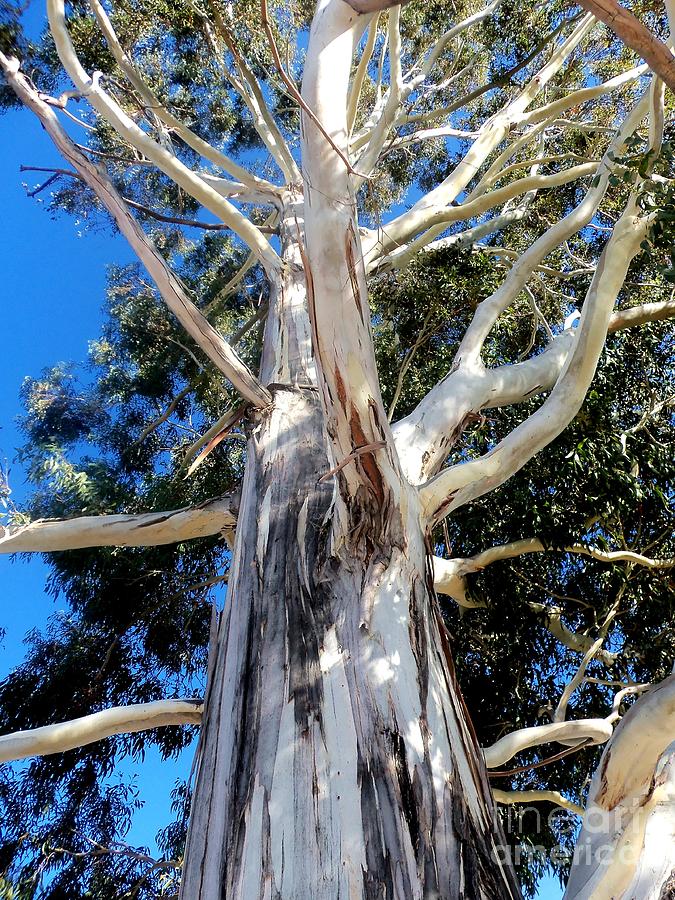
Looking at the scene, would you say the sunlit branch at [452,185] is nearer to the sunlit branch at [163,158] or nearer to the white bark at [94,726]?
the sunlit branch at [163,158]

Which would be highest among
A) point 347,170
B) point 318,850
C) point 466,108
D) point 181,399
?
point 466,108

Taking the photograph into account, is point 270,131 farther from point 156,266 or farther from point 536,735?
point 536,735

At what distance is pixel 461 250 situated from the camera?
505 centimetres

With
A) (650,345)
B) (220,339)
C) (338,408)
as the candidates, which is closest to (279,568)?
(338,408)

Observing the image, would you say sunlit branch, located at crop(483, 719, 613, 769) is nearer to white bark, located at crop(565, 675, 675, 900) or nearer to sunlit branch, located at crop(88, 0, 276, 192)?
white bark, located at crop(565, 675, 675, 900)

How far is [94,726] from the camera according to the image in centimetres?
209

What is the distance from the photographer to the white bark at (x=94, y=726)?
2.05m

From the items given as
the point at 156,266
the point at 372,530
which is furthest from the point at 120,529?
the point at 372,530

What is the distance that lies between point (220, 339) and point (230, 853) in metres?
1.33

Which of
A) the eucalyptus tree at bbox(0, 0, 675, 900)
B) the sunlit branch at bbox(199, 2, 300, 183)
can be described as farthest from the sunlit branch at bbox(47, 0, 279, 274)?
the sunlit branch at bbox(199, 2, 300, 183)

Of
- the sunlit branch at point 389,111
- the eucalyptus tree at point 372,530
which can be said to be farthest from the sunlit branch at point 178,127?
the sunlit branch at point 389,111

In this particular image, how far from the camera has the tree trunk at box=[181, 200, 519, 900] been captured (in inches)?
52.2

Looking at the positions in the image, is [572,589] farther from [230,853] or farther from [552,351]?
[230,853]

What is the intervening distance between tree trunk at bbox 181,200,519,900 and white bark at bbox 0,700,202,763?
30cm
